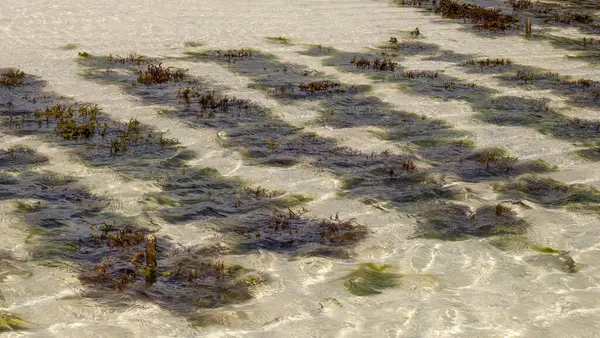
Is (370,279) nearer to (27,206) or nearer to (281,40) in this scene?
(27,206)

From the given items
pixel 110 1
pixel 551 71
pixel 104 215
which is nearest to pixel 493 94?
pixel 551 71

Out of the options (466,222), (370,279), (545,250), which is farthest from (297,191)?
(545,250)

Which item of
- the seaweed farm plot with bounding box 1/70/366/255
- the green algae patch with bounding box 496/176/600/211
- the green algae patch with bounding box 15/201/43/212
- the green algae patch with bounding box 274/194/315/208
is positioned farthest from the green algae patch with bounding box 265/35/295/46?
the green algae patch with bounding box 15/201/43/212

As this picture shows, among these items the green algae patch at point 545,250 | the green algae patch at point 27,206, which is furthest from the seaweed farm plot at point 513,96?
the green algae patch at point 27,206

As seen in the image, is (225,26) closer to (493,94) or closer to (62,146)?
(493,94)

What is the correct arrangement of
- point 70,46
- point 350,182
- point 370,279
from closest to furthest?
1. point 370,279
2. point 350,182
3. point 70,46

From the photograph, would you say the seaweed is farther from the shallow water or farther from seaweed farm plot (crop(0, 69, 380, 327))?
seaweed farm plot (crop(0, 69, 380, 327))

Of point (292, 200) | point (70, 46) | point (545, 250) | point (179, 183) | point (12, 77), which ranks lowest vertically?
point (545, 250)
